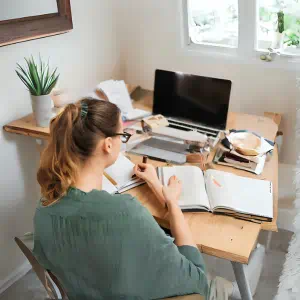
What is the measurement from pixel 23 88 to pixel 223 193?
1073 mm

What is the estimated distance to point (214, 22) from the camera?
2.28 m

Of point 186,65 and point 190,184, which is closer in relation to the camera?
point 190,184

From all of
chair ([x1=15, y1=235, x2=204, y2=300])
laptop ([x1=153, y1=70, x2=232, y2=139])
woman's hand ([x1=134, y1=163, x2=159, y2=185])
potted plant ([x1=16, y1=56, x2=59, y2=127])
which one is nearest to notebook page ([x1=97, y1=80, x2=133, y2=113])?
laptop ([x1=153, y1=70, x2=232, y2=139])

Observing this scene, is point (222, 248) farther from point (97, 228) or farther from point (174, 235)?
point (97, 228)

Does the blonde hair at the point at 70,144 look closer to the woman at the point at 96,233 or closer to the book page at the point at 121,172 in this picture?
the woman at the point at 96,233

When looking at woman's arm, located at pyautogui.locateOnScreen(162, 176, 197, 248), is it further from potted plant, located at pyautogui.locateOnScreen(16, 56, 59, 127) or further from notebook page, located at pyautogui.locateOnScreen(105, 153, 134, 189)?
potted plant, located at pyautogui.locateOnScreen(16, 56, 59, 127)

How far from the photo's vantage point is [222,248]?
1213 mm

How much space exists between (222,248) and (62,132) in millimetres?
595

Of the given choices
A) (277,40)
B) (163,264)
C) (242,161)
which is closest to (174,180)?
(242,161)

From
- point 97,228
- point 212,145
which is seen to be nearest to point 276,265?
point 212,145

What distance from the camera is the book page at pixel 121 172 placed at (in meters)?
1.52

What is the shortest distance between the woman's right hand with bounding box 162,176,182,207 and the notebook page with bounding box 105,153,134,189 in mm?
171

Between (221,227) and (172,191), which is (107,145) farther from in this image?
(221,227)

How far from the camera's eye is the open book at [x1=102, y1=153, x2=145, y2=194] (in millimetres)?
1485
